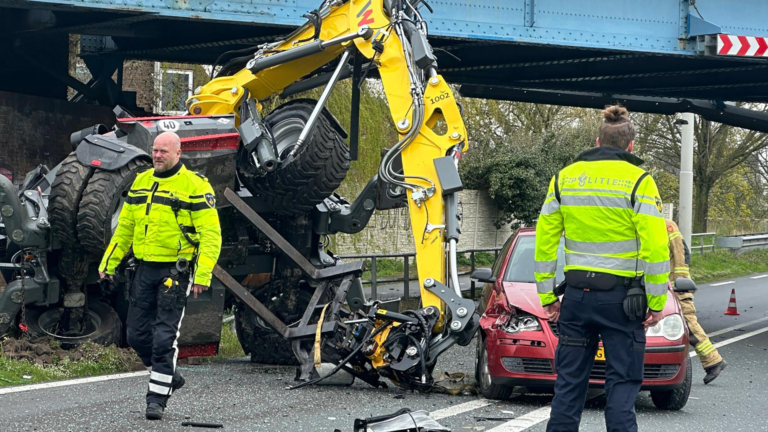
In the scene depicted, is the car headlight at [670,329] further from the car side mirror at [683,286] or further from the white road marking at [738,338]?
the white road marking at [738,338]

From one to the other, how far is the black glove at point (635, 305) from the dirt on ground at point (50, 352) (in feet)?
17.4

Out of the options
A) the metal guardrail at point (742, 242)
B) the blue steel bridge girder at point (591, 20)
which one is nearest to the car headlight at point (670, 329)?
the blue steel bridge girder at point (591, 20)

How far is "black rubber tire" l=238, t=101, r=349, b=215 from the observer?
31.6 ft

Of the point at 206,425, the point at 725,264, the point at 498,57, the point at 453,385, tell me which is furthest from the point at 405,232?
the point at 206,425

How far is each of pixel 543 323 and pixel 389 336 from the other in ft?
4.01

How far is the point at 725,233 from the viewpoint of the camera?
144 feet

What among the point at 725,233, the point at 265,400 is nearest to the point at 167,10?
the point at 265,400

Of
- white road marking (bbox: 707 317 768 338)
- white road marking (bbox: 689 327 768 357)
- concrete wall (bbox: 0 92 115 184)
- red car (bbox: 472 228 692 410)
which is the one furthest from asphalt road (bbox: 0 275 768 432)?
concrete wall (bbox: 0 92 115 184)

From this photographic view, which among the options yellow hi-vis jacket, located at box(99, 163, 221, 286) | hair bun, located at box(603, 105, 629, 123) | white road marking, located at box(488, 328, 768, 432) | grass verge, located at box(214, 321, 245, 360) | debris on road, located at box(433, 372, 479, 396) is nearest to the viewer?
hair bun, located at box(603, 105, 629, 123)

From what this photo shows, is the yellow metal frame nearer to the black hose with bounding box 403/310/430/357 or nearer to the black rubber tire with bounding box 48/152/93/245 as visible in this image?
the black hose with bounding box 403/310/430/357

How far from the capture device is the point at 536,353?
763 cm

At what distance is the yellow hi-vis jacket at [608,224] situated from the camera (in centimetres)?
527

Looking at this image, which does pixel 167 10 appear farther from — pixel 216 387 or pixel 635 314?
pixel 635 314

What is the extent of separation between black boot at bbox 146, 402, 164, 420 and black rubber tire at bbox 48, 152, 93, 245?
2.76 m
